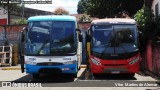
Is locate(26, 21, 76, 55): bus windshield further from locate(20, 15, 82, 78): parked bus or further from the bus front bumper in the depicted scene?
the bus front bumper

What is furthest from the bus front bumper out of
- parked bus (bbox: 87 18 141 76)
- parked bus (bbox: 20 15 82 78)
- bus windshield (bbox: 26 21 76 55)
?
parked bus (bbox: 87 18 141 76)

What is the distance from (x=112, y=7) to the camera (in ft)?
128

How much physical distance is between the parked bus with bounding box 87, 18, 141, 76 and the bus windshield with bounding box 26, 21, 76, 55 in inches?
58.1

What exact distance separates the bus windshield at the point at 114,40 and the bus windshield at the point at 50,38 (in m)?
1.51

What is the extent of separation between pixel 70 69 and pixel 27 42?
7.46ft

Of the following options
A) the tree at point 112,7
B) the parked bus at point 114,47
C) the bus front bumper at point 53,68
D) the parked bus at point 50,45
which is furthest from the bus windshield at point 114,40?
the tree at point 112,7

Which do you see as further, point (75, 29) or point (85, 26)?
point (85, 26)

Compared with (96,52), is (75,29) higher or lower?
higher

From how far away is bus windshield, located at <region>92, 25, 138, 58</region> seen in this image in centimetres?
1705

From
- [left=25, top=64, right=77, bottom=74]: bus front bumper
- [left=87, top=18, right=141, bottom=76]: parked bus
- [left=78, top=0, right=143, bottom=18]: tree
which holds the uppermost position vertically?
[left=78, top=0, right=143, bottom=18]: tree

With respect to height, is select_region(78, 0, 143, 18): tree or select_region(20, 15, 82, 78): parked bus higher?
select_region(78, 0, 143, 18): tree

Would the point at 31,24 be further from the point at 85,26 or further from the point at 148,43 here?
the point at 85,26

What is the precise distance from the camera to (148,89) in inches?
529

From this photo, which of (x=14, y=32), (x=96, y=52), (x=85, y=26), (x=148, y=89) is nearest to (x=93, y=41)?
(x=96, y=52)
